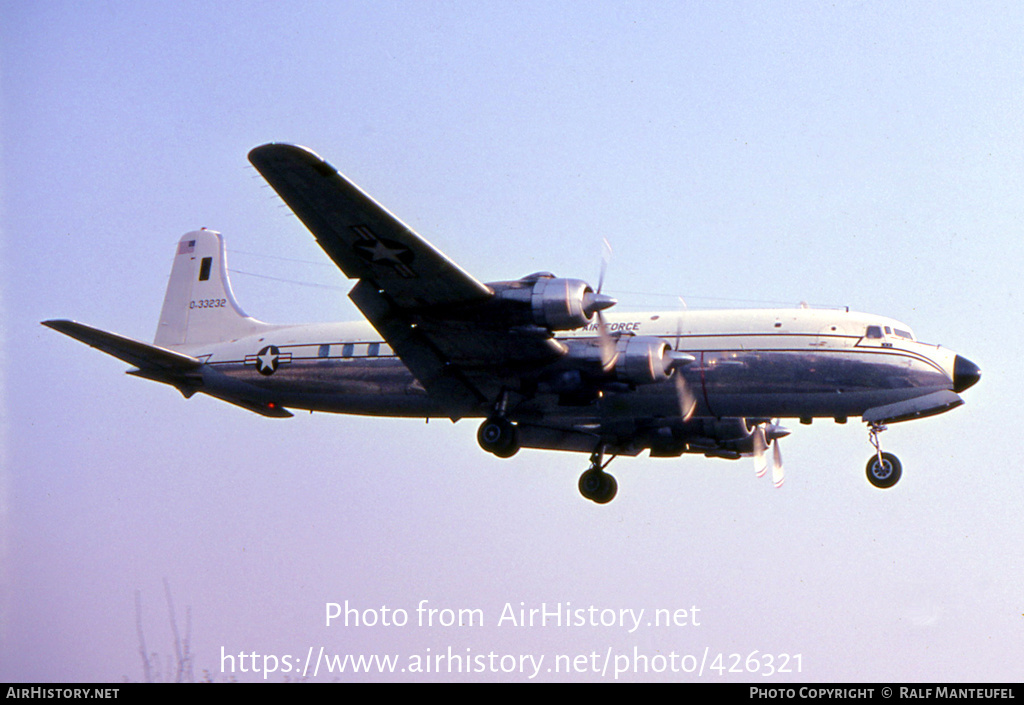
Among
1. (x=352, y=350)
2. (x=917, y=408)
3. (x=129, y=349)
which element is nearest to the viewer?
(x=917, y=408)

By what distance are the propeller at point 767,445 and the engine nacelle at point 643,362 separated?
654 cm

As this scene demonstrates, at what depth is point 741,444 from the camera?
26.2 metres

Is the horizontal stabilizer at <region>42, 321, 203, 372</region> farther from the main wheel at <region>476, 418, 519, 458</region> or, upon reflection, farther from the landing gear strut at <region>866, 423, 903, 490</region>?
the landing gear strut at <region>866, 423, 903, 490</region>

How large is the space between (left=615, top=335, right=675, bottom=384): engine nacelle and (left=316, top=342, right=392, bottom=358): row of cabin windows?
5637 mm

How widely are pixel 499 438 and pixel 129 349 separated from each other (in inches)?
364

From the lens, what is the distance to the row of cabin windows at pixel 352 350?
23.3 meters

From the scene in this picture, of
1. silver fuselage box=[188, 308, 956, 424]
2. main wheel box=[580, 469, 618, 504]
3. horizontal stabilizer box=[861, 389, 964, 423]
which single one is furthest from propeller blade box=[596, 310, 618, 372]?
main wheel box=[580, 469, 618, 504]

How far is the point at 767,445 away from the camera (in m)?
26.8

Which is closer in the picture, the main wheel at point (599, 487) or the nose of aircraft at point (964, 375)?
the nose of aircraft at point (964, 375)

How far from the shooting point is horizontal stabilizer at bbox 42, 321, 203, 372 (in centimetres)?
2233

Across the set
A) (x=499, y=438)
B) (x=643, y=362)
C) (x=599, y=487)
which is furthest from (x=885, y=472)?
(x=499, y=438)

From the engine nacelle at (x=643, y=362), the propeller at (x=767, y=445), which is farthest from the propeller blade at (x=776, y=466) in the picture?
the engine nacelle at (x=643, y=362)

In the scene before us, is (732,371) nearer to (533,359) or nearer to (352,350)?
(533,359)

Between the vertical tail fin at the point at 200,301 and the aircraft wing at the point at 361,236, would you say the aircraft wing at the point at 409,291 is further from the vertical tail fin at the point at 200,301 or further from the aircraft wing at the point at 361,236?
the vertical tail fin at the point at 200,301
